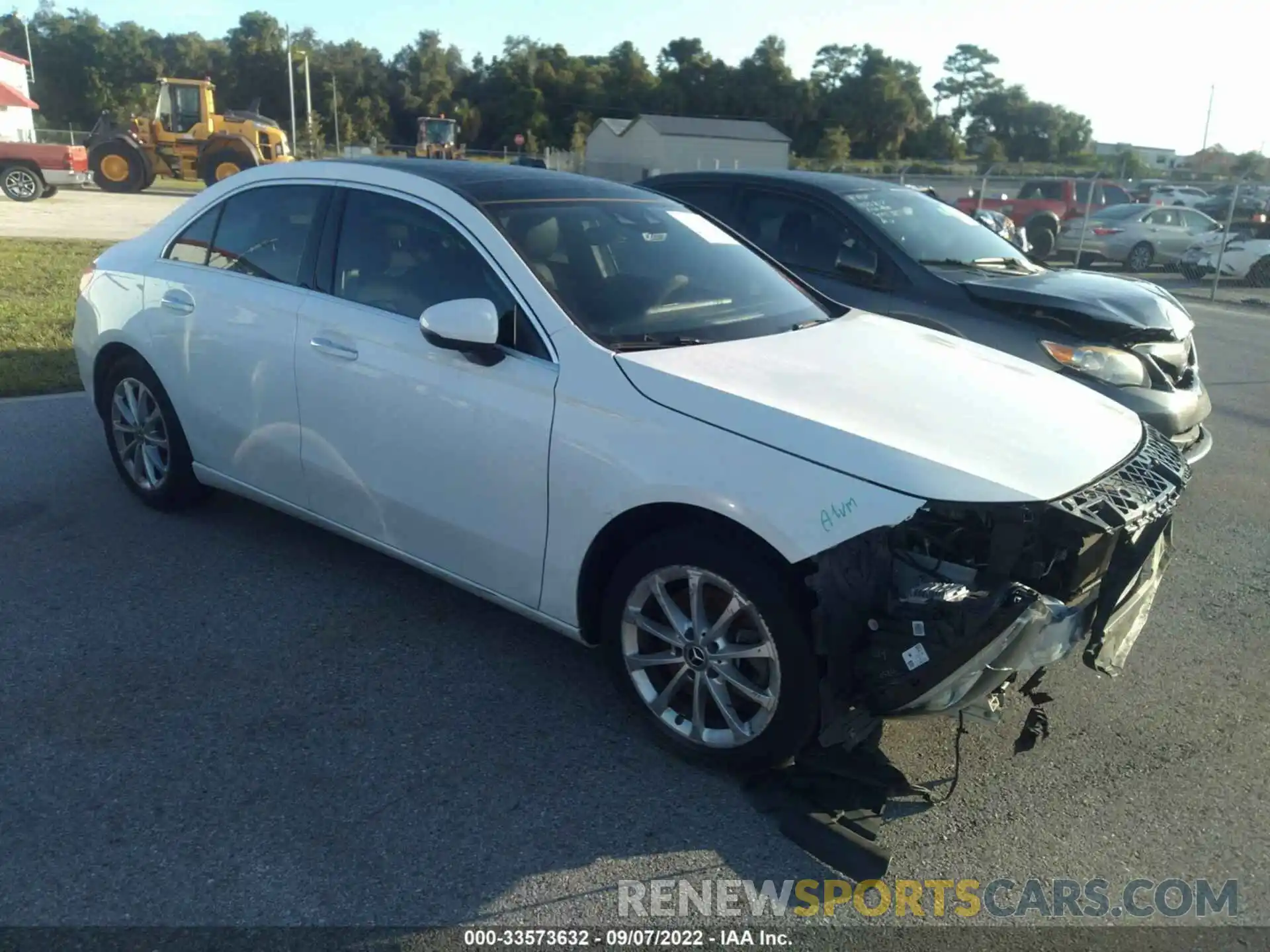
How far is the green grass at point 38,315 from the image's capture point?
25.3ft

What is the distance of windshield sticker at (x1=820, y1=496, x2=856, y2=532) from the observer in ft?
9.35

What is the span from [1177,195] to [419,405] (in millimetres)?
38824

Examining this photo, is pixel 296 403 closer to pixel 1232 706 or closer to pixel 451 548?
pixel 451 548

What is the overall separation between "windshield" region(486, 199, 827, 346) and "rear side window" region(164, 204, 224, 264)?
1.68 metres

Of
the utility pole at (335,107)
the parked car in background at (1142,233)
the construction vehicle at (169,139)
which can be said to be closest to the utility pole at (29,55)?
the utility pole at (335,107)

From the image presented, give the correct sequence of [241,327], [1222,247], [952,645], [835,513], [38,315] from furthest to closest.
Result: 1. [1222,247]
2. [38,315]
3. [241,327]
4. [835,513]
5. [952,645]

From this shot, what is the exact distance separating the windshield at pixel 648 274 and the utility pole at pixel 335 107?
187ft

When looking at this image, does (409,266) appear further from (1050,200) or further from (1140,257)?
(1050,200)

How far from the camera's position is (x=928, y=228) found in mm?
7016

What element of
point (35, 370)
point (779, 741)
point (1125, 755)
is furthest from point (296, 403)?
point (35, 370)

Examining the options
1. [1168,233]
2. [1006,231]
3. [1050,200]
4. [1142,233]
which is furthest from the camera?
[1050,200]

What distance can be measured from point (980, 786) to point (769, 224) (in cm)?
464

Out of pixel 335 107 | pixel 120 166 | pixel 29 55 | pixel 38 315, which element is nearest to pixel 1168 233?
pixel 38 315

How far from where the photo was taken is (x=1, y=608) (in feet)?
13.9
